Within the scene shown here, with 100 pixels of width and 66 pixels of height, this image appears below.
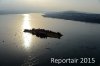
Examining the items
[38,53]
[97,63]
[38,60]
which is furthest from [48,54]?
[97,63]

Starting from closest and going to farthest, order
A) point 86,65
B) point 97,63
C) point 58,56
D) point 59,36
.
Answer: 1. point 86,65
2. point 97,63
3. point 58,56
4. point 59,36

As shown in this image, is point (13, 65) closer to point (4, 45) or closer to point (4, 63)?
point (4, 63)

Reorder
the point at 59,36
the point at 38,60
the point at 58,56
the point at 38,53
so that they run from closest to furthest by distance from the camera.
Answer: the point at 38,60 → the point at 58,56 → the point at 38,53 → the point at 59,36

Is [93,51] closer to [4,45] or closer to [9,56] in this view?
[9,56]

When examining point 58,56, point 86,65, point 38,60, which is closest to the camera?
point 86,65

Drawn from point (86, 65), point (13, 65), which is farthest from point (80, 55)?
point (13, 65)

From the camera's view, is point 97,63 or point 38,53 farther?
point 38,53

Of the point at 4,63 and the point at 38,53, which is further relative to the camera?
the point at 38,53

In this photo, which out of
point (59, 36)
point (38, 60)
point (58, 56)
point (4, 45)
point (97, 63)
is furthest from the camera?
point (59, 36)
